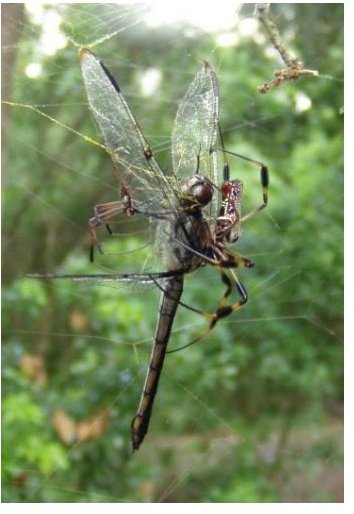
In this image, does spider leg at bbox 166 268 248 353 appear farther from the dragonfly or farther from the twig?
the twig

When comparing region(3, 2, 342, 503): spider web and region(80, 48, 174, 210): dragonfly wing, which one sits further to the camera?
region(3, 2, 342, 503): spider web

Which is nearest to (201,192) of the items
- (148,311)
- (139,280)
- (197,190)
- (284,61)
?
(197,190)

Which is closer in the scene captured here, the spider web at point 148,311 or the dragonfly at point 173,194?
the dragonfly at point 173,194

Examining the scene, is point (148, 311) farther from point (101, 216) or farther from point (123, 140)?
point (123, 140)

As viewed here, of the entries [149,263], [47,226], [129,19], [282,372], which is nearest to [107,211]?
[149,263]

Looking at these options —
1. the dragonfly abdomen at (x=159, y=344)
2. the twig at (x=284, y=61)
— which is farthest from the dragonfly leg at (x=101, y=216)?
the twig at (x=284, y=61)

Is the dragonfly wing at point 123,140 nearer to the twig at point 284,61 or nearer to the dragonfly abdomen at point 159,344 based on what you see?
the dragonfly abdomen at point 159,344

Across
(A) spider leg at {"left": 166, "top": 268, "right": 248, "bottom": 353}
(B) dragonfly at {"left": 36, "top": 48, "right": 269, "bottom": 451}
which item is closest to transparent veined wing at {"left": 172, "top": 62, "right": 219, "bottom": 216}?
(B) dragonfly at {"left": 36, "top": 48, "right": 269, "bottom": 451}

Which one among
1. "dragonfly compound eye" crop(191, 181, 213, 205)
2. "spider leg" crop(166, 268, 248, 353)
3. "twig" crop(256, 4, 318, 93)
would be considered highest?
"twig" crop(256, 4, 318, 93)

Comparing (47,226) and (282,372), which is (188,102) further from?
(282,372)
